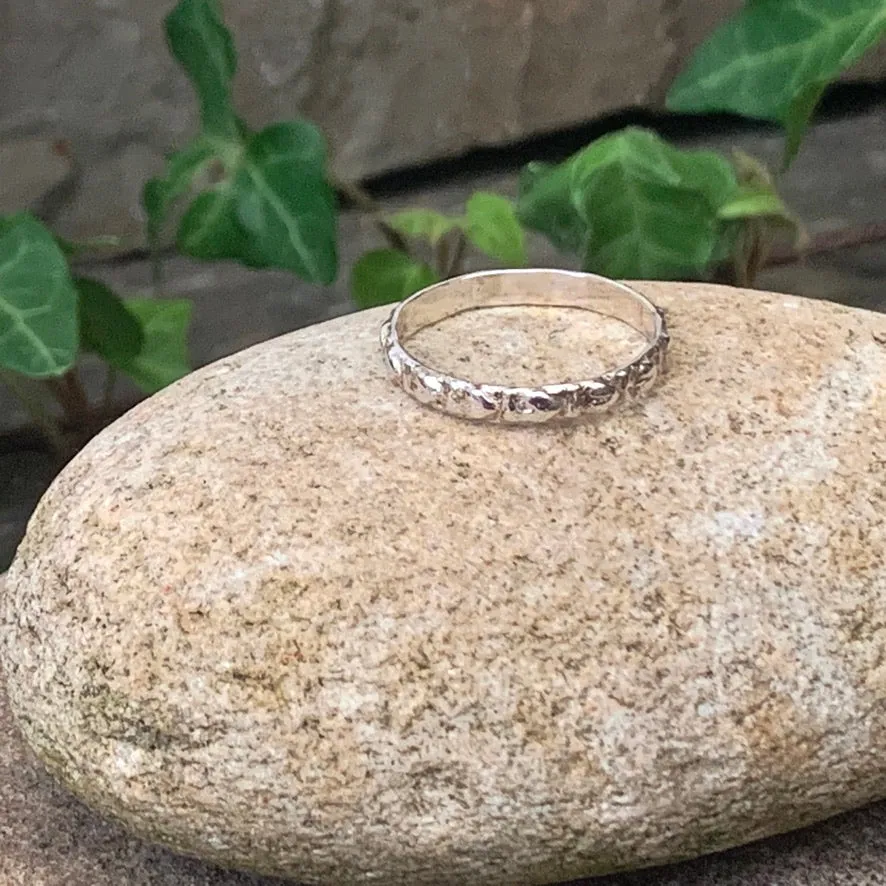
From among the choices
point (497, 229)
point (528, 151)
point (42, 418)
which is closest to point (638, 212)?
point (497, 229)

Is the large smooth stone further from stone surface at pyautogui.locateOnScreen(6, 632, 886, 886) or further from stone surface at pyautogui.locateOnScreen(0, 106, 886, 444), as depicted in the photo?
stone surface at pyautogui.locateOnScreen(0, 106, 886, 444)

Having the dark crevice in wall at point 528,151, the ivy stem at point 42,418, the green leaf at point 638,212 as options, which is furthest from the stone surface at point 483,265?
the green leaf at point 638,212

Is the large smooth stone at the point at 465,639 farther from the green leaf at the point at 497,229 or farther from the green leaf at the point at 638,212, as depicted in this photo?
the green leaf at the point at 497,229

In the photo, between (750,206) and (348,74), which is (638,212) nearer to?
(750,206)

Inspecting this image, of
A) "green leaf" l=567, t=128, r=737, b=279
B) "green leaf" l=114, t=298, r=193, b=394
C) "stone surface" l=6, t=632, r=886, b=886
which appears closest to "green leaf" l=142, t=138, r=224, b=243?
"green leaf" l=114, t=298, r=193, b=394

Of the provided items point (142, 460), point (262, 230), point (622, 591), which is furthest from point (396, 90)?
point (622, 591)

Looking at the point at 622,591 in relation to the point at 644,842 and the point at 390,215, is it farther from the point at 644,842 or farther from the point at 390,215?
the point at 390,215
